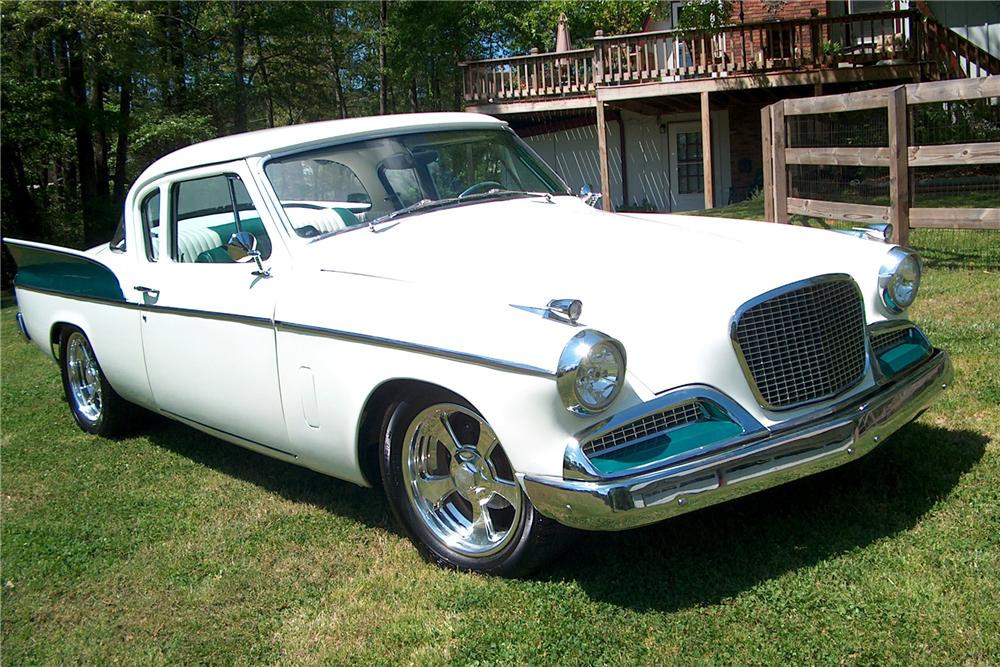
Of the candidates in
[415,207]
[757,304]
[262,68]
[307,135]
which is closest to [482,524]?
[757,304]

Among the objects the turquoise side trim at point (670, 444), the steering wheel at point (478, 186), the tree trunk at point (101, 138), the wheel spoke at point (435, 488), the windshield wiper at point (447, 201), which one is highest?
the tree trunk at point (101, 138)

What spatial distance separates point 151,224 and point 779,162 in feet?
22.3

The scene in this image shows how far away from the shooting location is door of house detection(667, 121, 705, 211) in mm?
24703

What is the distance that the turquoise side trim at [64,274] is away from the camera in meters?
5.88

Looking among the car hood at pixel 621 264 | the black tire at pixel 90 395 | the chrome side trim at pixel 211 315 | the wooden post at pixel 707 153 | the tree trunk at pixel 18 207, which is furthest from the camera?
the tree trunk at pixel 18 207

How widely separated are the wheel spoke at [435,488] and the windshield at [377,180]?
133 cm

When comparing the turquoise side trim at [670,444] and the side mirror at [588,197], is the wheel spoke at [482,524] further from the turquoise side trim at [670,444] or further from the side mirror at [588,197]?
the side mirror at [588,197]

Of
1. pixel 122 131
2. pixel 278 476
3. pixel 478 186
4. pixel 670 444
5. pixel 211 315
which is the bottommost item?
pixel 278 476

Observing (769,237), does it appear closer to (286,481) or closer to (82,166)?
(286,481)

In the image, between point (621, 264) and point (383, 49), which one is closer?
point (621, 264)

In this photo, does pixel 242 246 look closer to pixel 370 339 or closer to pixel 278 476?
pixel 370 339

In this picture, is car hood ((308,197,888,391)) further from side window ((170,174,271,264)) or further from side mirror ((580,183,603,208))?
side window ((170,174,271,264))

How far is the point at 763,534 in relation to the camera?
3.89 metres

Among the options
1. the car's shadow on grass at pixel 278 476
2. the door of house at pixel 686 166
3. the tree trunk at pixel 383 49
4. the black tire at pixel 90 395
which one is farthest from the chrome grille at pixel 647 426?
the tree trunk at pixel 383 49
